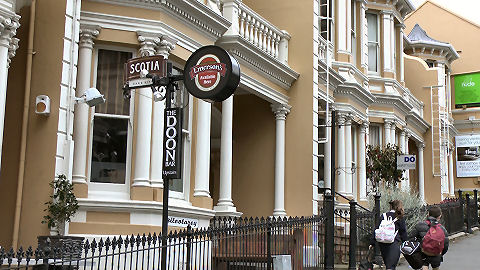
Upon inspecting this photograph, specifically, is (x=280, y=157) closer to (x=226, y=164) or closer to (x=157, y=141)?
(x=226, y=164)

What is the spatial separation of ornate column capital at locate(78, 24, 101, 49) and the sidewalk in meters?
8.60

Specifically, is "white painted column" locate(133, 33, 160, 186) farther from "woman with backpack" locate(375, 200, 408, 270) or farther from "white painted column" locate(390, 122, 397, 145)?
"white painted column" locate(390, 122, 397, 145)

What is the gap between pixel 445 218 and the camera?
21844 millimetres

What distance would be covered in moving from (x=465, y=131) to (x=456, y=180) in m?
3.08

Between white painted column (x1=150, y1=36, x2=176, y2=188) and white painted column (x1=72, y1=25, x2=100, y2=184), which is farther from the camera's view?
white painted column (x1=150, y1=36, x2=176, y2=188)

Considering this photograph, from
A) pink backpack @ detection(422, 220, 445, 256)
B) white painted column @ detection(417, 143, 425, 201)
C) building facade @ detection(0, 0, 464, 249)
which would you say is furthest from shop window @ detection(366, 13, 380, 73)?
pink backpack @ detection(422, 220, 445, 256)

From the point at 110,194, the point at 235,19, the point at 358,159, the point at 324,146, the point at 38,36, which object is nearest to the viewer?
the point at 38,36

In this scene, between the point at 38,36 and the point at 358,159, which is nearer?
the point at 38,36

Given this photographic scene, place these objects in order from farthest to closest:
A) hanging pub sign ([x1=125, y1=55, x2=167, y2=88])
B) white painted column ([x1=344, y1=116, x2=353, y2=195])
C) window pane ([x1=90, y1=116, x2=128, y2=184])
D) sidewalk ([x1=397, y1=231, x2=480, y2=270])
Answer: white painted column ([x1=344, y1=116, x2=353, y2=195]), sidewalk ([x1=397, y1=231, x2=480, y2=270]), window pane ([x1=90, y1=116, x2=128, y2=184]), hanging pub sign ([x1=125, y1=55, x2=167, y2=88])

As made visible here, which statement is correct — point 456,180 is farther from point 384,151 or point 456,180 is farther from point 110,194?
point 110,194

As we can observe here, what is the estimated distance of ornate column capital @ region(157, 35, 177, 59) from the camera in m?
12.0

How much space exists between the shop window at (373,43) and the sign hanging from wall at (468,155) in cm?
1720

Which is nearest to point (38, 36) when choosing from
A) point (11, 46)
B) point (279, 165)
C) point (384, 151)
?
point (11, 46)

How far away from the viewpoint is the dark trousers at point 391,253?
11.4 meters
